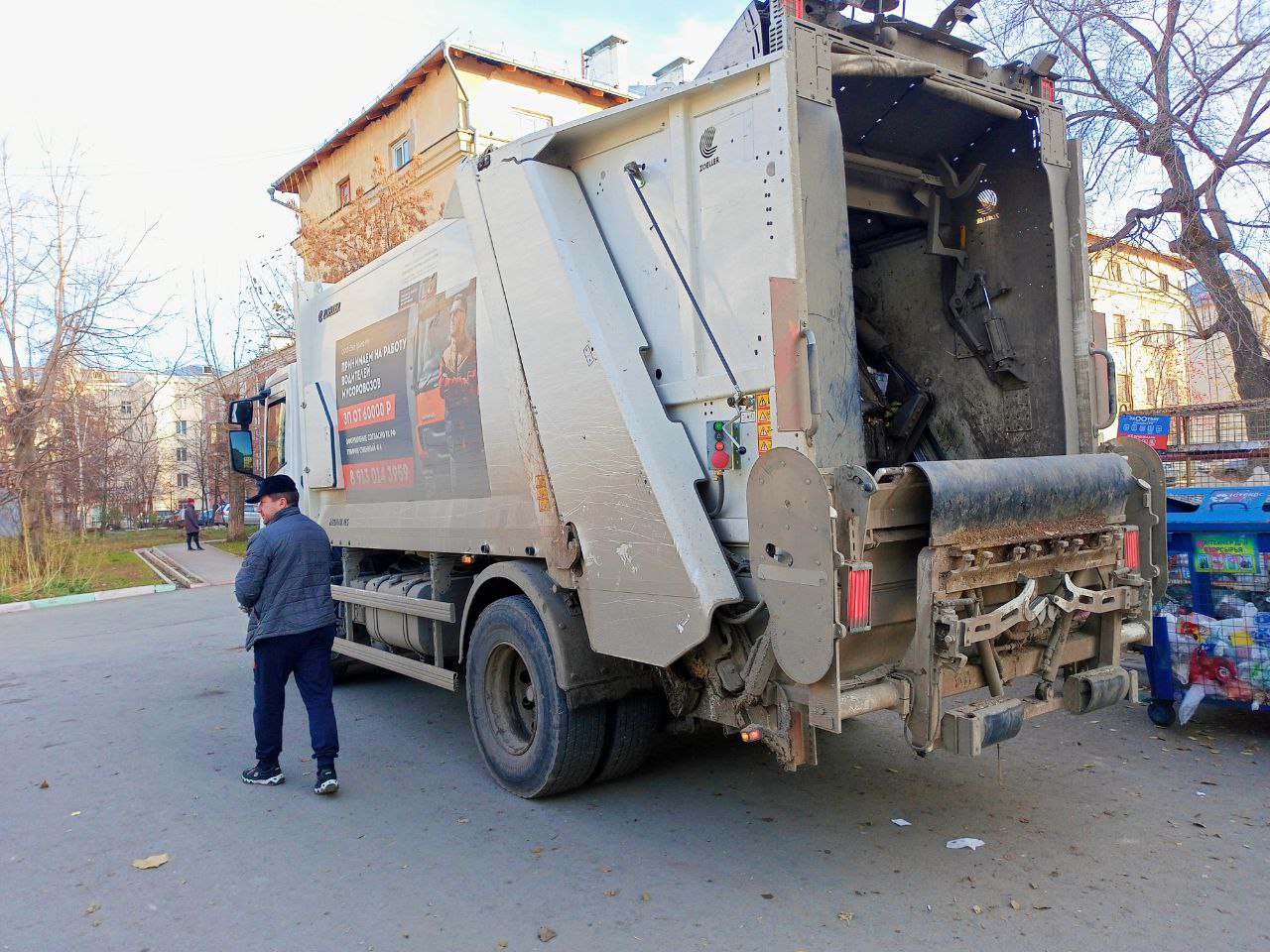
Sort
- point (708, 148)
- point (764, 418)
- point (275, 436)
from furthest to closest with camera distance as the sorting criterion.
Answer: point (275, 436)
point (708, 148)
point (764, 418)

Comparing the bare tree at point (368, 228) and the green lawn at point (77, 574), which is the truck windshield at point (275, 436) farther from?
the bare tree at point (368, 228)

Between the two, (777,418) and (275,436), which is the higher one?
(275,436)

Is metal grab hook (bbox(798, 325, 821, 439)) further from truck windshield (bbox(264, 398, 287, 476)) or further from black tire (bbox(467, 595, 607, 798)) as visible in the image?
truck windshield (bbox(264, 398, 287, 476))

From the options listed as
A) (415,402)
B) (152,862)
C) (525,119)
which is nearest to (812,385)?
(415,402)

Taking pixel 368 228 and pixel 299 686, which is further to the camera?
pixel 368 228

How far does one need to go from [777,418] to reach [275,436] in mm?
6268

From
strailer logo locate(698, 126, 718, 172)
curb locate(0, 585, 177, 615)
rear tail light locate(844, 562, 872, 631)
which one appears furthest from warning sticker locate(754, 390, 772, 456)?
curb locate(0, 585, 177, 615)

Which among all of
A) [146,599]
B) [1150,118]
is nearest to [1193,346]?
[1150,118]

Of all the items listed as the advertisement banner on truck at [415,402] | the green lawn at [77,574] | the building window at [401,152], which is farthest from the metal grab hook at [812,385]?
the building window at [401,152]

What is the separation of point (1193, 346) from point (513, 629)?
12774 millimetres

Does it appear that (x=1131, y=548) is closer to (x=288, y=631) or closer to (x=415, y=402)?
(x=415, y=402)

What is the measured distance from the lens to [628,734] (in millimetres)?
4484

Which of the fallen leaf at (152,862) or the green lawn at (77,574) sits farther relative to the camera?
the green lawn at (77,574)

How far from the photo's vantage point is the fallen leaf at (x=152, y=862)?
3.95m
